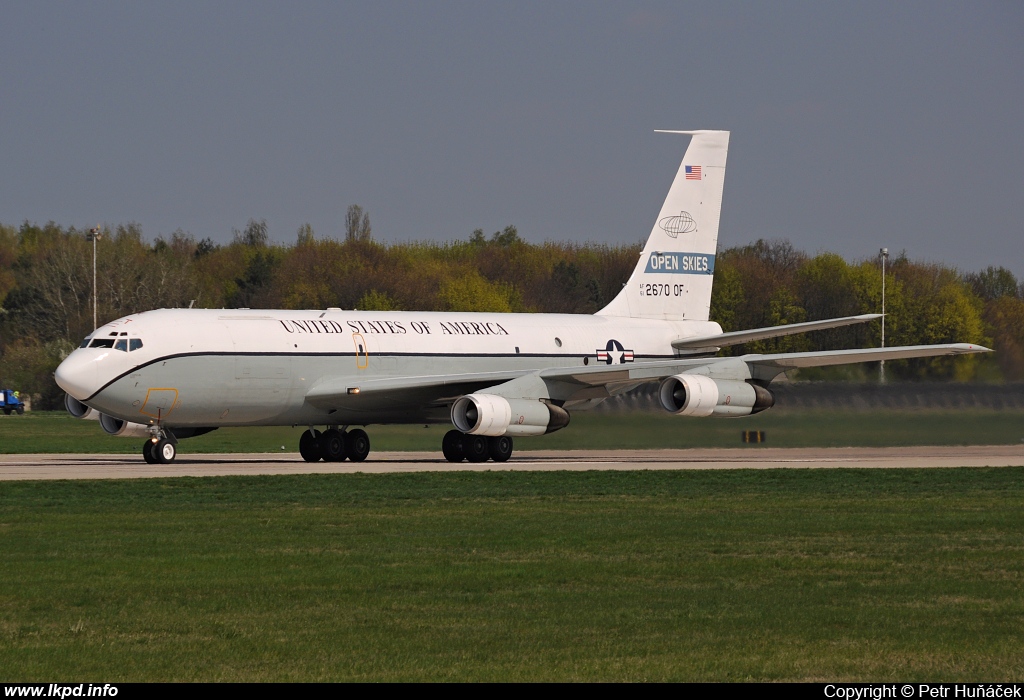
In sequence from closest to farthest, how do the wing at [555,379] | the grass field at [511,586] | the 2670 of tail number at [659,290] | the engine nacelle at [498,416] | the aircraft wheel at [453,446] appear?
1. the grass field at [511,586]
2. the engine nacelle at [498,416]
3. the wing at [555,379]
4. the aircraft wheel at [453,446]
5. the 2670 of tail number at [659,290]

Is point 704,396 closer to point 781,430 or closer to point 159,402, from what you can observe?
point 781,430

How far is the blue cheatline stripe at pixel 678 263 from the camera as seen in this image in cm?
4262

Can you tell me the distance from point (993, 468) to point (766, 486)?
277 inches

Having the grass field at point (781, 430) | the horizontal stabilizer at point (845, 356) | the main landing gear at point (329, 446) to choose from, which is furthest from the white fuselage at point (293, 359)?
the horizontal stabilizer at point (845, 356)

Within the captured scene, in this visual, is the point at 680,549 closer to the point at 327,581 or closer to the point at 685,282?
the point at 327,581

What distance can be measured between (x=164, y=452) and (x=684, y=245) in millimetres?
17081

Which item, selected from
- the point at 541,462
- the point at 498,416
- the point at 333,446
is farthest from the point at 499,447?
the point at 333,446

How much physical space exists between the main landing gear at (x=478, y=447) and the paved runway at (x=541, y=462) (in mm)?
298

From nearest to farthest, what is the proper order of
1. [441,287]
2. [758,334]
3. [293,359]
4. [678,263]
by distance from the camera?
[293,359] → [758,334] → [678,263] → [441,287]

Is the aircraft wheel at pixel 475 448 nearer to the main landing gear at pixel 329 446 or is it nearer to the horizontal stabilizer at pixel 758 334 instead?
the main landing gear at pixel 329 446

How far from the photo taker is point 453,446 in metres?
35.3

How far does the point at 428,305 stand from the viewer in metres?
85.1

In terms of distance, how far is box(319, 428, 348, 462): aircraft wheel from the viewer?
36.5 metres

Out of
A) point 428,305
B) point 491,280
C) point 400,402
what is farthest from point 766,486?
point 491,280
